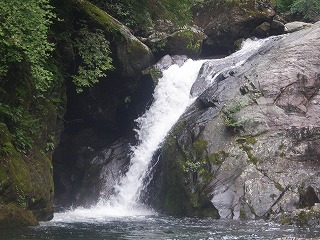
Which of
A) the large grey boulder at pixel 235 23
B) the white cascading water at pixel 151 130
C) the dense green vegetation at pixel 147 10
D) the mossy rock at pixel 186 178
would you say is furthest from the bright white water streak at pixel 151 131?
the large grey boulder at pixel 235 23

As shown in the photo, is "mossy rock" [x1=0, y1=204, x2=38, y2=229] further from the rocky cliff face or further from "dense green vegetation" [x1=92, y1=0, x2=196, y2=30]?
"dense green vegetation" [x1=92, y1=0, x2=196, y2=30]

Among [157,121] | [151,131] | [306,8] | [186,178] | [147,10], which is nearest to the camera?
[186,178]

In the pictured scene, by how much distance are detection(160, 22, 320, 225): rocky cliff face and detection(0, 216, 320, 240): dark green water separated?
3.00 ft

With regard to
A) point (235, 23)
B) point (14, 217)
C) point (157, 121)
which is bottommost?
point (14, 217)

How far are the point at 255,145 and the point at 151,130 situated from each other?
5.63 m

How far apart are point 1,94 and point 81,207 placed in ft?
25.7

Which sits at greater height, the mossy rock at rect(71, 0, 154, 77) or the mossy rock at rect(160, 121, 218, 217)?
the mossy rock at rect(71, 0, 154, 77)

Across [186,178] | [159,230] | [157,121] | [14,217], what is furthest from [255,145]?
[14,217]

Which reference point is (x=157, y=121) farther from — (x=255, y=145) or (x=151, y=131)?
(x=255, y=145)

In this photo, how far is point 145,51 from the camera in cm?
1850

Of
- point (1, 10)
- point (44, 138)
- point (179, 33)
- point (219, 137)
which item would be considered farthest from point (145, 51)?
point (1, 10)

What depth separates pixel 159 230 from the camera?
35.0 feet

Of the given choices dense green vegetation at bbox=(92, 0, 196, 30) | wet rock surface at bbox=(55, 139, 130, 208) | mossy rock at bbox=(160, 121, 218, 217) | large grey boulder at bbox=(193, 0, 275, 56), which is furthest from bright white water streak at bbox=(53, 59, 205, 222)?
large grey boulder at bbox=(193, 0, 275, 56)

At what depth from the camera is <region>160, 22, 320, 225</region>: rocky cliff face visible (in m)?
12.5
